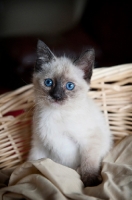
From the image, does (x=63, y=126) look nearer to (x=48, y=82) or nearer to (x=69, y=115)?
(x=69, y=115)

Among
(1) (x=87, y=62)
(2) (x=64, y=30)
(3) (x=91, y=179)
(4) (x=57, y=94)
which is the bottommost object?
(3) (x=91, y=179)

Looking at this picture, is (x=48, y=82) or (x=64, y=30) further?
(x=64, y=30)

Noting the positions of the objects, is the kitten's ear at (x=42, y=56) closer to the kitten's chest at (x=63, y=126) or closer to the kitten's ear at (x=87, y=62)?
the kitten's ear at (x=87, y=62)

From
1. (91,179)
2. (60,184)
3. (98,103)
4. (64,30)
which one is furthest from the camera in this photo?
(64,30)

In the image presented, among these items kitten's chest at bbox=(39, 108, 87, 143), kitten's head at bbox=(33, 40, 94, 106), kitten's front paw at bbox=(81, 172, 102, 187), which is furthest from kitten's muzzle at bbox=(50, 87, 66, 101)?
kitten's front paw at bbox=(81, 172, 102, 187)

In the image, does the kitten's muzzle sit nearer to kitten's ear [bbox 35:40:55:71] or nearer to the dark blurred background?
kitten's ear [bbox 35:40:55:71]

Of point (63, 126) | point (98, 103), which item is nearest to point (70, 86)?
point (63, 126)
